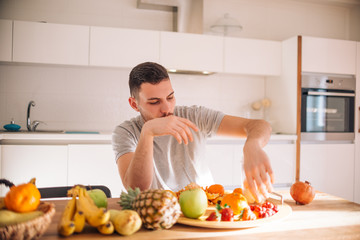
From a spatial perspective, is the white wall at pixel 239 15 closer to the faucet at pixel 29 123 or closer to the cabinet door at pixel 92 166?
the faucet at pixel 29 123

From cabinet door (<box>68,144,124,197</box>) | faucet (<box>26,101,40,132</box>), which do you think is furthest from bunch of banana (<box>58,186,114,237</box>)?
faucet (<box>26,101,40,132</box>)

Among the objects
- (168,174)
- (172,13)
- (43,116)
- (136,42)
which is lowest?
(168,174)

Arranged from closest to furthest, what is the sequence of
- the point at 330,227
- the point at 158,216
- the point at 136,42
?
the point at 158,216 → the point at 330,227 → the point at 136,42

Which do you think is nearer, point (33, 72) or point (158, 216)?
point (158, 216)

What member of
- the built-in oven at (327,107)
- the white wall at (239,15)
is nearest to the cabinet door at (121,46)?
the white wall at (239,15)

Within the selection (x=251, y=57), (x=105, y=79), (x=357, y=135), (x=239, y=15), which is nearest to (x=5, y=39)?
(x=105, y=79)

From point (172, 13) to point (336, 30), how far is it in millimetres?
2435

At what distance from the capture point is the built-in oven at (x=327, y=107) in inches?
141

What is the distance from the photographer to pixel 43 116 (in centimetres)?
349

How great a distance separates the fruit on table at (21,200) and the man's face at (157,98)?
0.86 m

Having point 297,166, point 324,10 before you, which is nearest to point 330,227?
point 297,166

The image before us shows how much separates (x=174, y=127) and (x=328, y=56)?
3.19 m

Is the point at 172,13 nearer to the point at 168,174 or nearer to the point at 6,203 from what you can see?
the point at 168,174

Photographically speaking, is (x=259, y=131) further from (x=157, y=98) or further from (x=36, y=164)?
(x=36, y=164)
